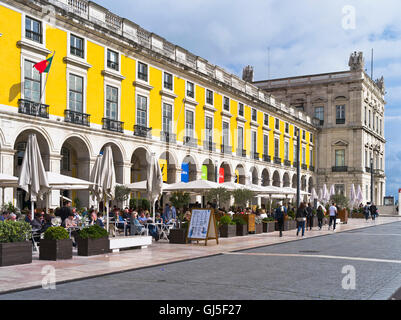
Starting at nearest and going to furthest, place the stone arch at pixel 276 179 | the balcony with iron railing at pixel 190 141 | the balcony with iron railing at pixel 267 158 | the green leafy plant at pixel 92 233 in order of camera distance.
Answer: the green leafy plant at pixel 92 233
the balcony with iron railing at pixel 190 141
the balcony with iron railing at pixel 267 158
the stone arch at pixel 276 179

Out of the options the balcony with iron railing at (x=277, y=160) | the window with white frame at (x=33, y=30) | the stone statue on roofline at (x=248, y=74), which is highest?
the stone statue on roofline at (x=248, y=74)

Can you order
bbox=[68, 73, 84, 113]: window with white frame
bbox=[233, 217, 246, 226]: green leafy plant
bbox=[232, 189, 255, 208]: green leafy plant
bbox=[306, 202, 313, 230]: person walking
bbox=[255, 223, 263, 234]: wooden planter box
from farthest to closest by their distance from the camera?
bbox=[306, 202, 313, 230]: person walking → bbox=[232, 189, 255, 208]: green leafy plant → bbox=[68, 73, 84, 113]: window with white frame → bbox=[255, 223, 263, 234]: wooden planter box → bbox=[233, 217, 246, 226]: green leafy plant

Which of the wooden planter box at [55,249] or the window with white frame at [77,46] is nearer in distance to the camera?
the wooden planter box at [55,249]

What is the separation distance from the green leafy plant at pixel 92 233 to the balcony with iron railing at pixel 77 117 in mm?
12604

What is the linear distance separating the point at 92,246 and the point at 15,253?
8.46 feet

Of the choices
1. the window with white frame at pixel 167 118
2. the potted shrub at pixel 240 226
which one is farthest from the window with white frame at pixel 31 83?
the potted shrub at pixel 240 226

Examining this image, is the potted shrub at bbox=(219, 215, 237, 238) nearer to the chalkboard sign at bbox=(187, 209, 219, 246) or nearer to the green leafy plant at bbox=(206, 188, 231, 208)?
the chalkboard sign at bbox=(187, 209, 219, 246)

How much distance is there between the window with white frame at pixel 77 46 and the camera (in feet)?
86.9

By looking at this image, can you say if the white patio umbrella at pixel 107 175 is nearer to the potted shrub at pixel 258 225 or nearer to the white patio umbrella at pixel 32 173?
the white patio umbrella at pixel 32 173

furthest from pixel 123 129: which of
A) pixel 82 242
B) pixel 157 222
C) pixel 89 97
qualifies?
pixel 82 242

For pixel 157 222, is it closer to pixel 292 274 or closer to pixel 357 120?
pixel 292 274

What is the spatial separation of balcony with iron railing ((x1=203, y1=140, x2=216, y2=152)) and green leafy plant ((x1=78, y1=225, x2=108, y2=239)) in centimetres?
2407

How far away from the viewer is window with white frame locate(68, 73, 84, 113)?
26344 mm

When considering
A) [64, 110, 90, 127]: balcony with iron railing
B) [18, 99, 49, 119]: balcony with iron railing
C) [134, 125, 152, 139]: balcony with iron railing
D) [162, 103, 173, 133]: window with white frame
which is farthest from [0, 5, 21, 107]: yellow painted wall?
[162, 103, 173, 133]: window with white frame
